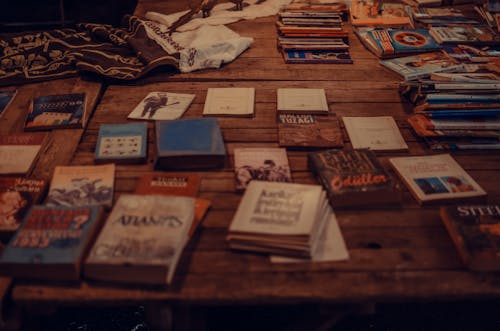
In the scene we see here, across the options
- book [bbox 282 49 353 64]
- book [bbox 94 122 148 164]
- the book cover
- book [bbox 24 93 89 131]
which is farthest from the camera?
book [bbox 282 49 353 64]

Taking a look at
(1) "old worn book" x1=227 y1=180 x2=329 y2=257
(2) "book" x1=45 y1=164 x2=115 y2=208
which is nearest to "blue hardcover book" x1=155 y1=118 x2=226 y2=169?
(2) "book" x1=45 y1=164 x2=115 y2=208

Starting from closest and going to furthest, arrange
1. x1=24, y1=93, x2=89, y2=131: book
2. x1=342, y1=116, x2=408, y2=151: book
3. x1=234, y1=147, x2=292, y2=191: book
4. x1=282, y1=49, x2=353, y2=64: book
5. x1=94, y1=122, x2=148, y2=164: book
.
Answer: x1=234, y1=147, x2=292, y2=191: book, x1=94, y1=122, x2=148, y2=164: book, x1=342, y1=116, x2=408, y2=151: book, x1=24, y1=93, x2=89, y2=131: book, x1=282, y1=49, x2=353, y2=64: book

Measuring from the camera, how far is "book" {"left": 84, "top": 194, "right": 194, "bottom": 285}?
1.57m

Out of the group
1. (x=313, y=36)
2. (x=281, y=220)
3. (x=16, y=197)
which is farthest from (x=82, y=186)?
(x=313, y=36)

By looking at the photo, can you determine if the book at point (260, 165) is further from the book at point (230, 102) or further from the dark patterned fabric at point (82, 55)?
the dark patterned fabric at point (82, 55)

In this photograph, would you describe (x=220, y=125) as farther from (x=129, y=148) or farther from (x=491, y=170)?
(x=491, y=170)

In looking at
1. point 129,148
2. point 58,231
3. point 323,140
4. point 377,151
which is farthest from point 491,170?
point 58,231

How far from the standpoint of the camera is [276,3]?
4.07 m

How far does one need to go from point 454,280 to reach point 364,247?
315 millimetres

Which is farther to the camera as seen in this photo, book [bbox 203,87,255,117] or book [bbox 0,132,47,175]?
book [bbox 203,87,255,117]

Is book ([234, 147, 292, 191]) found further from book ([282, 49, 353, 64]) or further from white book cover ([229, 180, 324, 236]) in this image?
book ([282, 49, 353, 64])

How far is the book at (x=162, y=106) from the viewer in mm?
2594

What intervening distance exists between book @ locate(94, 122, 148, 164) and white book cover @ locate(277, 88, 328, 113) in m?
0.75

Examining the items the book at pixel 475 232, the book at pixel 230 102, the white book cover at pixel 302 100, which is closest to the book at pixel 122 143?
the book at pixel 230 102
